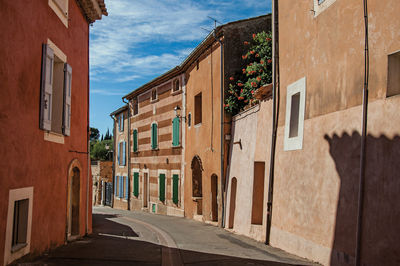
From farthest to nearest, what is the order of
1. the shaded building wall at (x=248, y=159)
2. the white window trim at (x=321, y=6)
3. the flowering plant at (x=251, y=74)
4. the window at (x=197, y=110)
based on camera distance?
the window at (x=197, y=110)
the flowering plant at (x=251, y=74)
the shaded building wall at (x=248, y=159)
the white window trim at (x=321, y=6)

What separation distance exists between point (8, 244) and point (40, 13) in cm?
402

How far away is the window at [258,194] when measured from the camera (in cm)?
1294

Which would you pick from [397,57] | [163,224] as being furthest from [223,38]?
[397,57]

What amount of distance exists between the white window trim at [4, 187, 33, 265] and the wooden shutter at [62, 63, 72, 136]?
8.17 ft

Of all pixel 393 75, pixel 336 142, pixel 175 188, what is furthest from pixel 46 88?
pixel 175 188

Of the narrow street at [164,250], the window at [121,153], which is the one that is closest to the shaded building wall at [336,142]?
the narrow street at [164,250]

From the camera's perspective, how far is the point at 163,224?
55.2 ft

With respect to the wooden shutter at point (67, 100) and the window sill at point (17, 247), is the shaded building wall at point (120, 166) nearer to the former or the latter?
the wooden shutter at point (67, 100)

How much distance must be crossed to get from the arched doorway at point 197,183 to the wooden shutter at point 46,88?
1136cm

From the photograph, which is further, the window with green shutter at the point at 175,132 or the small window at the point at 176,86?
the small window at the point at 176,86

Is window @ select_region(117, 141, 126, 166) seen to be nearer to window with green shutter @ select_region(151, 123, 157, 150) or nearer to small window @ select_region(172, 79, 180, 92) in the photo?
window with green shutter @ select_region(151, 123, 157, 150)

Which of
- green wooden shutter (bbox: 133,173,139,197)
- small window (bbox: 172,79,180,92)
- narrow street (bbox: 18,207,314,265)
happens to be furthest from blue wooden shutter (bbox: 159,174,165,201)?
narrow street (bbox: 18,207,314,265)

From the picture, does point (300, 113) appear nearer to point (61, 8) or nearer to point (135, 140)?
point (61, 8)

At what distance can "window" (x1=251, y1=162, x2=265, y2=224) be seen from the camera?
1294 centimetres
